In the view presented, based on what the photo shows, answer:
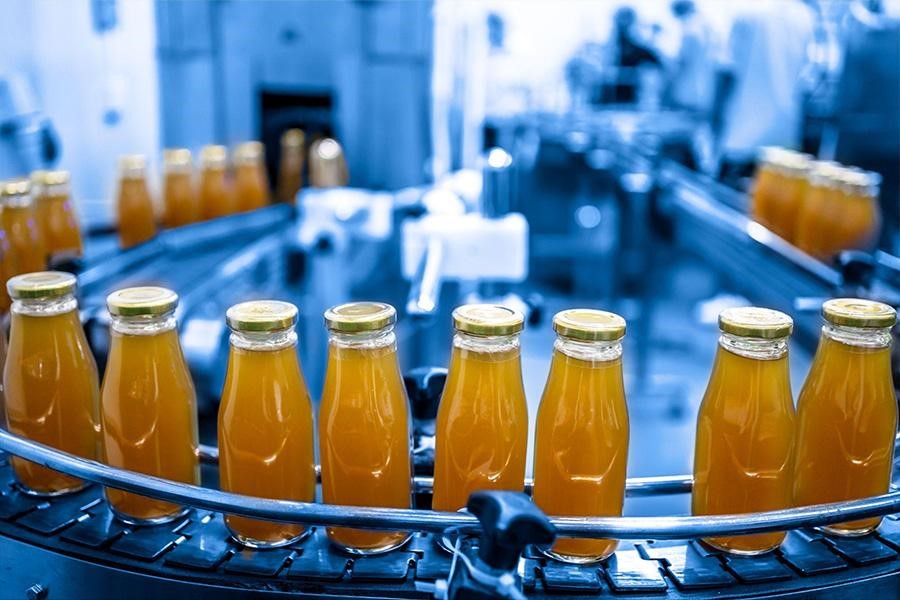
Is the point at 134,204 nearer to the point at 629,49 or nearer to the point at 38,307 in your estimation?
the point at 38,307

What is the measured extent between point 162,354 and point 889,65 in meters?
3.44

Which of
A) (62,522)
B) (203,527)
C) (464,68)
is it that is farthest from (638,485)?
(464,68)

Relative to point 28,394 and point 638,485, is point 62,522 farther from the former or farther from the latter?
point 638,485

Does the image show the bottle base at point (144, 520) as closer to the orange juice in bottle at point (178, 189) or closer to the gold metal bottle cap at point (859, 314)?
the gold metal bottle cap at point (859, 314)

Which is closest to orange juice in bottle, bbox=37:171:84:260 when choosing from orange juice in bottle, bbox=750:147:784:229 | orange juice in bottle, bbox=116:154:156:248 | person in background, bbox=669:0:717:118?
orange juice in bottle, bbox=116:154:156:248

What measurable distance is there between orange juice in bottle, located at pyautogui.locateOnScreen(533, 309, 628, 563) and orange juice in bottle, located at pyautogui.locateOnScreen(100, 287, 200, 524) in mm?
283

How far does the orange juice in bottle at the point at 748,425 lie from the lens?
1.78 ft

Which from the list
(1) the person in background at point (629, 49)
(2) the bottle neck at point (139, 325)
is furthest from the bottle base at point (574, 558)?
(1) the person in background at point (629, 49)

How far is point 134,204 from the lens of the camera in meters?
1.47

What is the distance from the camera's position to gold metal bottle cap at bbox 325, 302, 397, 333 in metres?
0.53

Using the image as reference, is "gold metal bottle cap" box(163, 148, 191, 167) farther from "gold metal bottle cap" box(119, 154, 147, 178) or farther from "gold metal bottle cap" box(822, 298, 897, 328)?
"gold metal bottle cap" box(822, 298, 897, 328)

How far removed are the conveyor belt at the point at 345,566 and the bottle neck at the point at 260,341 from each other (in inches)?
6.2

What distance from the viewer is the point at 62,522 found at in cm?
60

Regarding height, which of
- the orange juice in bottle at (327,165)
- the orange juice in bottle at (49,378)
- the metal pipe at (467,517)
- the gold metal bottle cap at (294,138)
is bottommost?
the metal pipe at (467,517)
